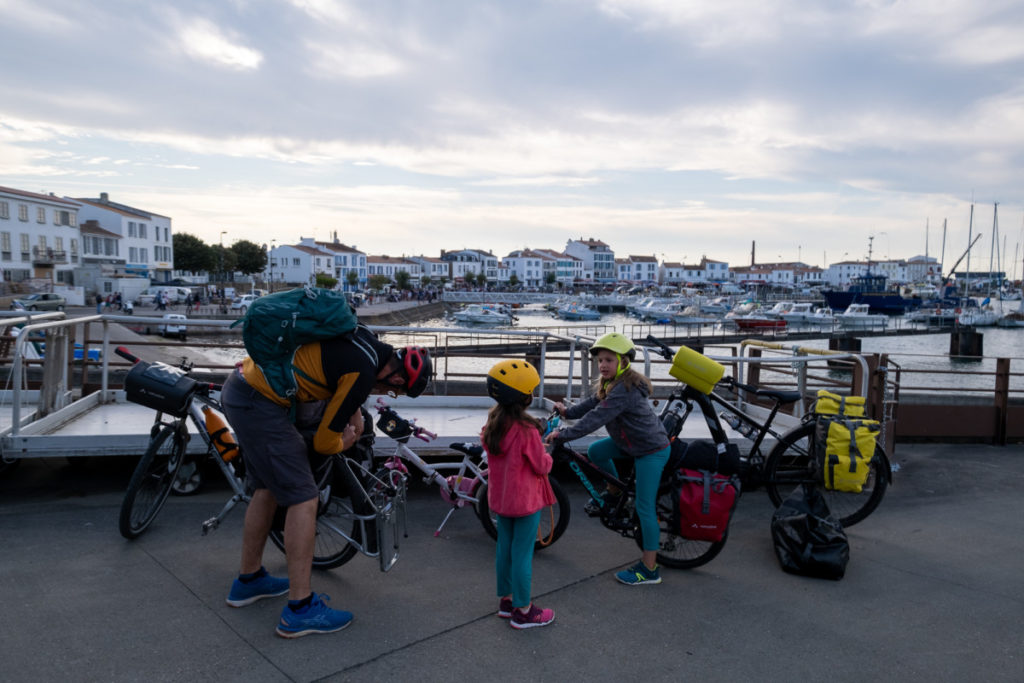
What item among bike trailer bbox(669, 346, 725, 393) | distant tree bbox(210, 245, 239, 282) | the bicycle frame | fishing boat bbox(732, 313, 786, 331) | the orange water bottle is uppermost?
distant tree bbox(210, 245, 239, 282)

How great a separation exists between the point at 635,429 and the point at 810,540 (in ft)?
4.54

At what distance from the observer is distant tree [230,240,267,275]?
9556cm

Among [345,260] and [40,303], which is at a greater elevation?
[345,260]

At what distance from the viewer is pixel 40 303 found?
4009 cm

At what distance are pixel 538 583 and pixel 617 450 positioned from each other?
43.5 inches

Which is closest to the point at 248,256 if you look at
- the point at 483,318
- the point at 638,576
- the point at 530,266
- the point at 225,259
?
the point at 225,259

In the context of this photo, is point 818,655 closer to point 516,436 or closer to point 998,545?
point 516,436

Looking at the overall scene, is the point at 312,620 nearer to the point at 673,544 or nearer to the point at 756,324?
the point at 673,544

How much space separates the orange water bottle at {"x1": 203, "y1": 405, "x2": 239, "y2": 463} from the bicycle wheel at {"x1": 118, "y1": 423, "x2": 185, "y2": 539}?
0.38m

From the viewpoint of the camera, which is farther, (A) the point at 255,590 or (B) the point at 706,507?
(B) the point at 706,507

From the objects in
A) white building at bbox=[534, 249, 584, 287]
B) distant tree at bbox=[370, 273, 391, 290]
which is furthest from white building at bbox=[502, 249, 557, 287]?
distant tree at bbox=[370, 273, 391, 290]

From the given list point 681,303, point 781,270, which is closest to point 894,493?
point 681,303

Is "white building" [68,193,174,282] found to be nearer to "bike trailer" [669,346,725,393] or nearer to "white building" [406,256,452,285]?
"white building" [406,256,452,285]

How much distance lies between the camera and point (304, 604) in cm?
362
